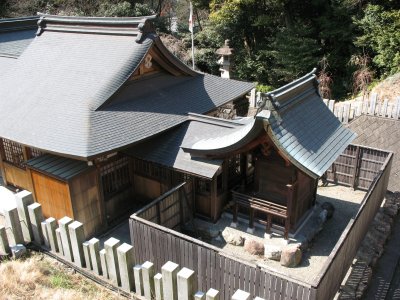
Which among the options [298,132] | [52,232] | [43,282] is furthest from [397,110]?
[43,282]

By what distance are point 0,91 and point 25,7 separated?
23.5 metres

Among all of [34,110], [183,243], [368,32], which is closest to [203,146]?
[183,243]

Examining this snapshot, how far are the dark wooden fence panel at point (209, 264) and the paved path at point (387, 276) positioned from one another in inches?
131

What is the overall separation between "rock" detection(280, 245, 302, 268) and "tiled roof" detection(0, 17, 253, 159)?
15.4 feet

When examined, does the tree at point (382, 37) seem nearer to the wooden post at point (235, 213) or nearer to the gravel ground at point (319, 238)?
the gravel ground at point (319, 238)

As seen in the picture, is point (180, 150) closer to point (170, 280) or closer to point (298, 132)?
point (298, 132)

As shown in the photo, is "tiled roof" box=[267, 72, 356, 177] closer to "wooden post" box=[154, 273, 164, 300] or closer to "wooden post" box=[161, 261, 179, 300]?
"wooden post" box=[161, 261, 179, 300]

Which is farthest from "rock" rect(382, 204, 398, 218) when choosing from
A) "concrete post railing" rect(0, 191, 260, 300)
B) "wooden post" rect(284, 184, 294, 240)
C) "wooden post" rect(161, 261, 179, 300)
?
"wooden post" rect(161, 261, 179, 300)

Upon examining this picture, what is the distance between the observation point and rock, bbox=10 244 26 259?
25.0 feet

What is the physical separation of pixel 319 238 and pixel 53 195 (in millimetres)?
7237

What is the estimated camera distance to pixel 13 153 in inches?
462

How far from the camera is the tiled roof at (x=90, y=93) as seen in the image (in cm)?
967

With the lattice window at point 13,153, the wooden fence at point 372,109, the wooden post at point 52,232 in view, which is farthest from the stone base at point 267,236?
the wooden fence at point 372,109

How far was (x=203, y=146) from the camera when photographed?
980 centimetres
